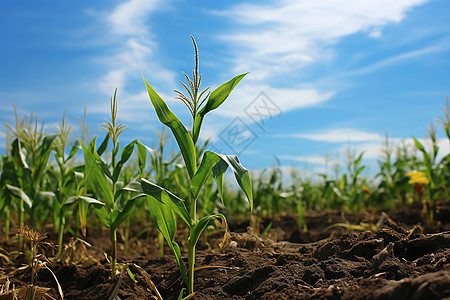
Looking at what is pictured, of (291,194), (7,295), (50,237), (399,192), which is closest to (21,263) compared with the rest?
(7,295)

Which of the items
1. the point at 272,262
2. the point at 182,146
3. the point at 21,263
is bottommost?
the point at 21,263

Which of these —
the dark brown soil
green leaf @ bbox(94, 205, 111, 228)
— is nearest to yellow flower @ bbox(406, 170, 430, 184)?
the dark brown soil

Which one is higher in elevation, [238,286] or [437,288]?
[437,288]

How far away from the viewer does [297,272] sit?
1.88 metres

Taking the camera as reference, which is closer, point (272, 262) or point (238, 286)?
point (238, 286)

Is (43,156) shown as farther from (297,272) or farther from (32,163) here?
(297,272)

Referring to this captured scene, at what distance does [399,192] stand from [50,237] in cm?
537

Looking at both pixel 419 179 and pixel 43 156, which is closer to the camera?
pixel 43 156

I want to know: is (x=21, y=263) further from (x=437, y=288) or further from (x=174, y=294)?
(x=437, y=288)

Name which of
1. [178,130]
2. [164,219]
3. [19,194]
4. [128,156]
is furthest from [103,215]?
[19,194]

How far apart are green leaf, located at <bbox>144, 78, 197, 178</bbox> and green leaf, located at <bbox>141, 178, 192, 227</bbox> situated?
180 millimetres

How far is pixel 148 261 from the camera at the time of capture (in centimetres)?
265

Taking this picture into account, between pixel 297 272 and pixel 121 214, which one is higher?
pixel 121 214

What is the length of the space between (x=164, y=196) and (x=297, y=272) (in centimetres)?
78
